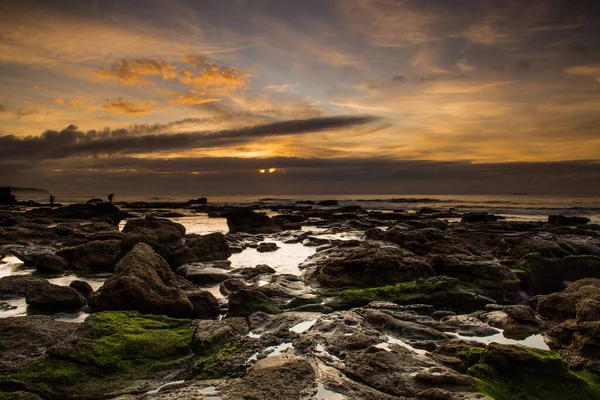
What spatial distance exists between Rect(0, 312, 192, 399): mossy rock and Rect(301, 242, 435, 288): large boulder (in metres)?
5.45

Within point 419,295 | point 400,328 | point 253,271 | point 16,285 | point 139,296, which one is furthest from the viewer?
point 253,271

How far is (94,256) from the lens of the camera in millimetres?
14562

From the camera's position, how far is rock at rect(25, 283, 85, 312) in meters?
8.83

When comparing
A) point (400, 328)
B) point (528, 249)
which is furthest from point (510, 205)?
point (400, 328)

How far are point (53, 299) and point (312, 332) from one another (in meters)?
5.95

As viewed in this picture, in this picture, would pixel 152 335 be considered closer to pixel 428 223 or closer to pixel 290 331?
pixel 290 331

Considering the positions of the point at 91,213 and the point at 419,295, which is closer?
the point at 419,295

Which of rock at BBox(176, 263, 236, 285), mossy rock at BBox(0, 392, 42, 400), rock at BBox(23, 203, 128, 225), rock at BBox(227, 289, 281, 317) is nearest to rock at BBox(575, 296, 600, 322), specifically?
rock at BBox(227, 289, 281, 317)

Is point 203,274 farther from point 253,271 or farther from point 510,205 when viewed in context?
point 510,205

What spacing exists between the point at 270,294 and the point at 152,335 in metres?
3.55

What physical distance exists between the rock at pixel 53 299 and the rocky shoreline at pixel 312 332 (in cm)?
3

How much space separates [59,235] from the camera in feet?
A: 71.5

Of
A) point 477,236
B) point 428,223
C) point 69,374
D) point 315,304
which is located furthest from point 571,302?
point 428,223

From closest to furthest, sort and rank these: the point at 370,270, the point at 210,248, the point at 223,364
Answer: the point at 223,364
the point at 370,270
the point at 210,248
